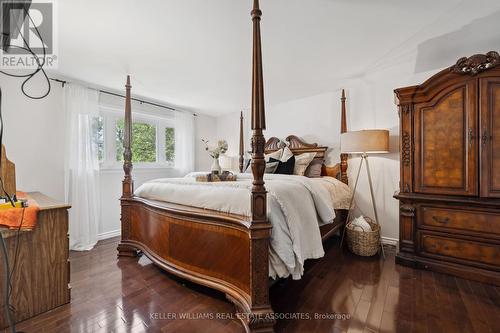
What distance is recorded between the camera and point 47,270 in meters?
1.65

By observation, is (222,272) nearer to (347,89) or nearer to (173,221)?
(173,221)

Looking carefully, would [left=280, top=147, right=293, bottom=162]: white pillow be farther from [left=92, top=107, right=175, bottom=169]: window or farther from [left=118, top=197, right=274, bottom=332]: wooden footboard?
[left=92, top=107, right=175, bottom=169]: window

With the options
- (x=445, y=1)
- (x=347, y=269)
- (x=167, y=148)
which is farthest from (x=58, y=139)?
(x=445, y=1)

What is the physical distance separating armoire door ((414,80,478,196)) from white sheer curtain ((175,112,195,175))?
349 centimetres

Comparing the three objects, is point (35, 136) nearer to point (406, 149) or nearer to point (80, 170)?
point (80, 170)

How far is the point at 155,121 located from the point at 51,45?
1.88 metres

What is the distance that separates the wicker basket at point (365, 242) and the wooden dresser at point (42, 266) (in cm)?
271

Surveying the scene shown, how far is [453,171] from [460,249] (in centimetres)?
71

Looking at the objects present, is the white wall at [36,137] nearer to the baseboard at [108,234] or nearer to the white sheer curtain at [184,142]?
the baseboard at [108,234]

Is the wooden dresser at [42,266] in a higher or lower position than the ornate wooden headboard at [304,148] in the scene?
lower

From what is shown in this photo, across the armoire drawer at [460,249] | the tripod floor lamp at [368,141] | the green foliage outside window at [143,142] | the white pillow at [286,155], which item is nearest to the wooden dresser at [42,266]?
the green foliage outside window at [143,142]

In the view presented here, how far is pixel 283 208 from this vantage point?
155cm

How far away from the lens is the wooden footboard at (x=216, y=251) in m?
1.40

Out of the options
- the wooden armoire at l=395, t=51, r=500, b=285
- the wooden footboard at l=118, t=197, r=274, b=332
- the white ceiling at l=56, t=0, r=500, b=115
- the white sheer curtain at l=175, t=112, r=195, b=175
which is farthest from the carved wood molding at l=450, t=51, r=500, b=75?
the white sheer curtain at l=175, t=112, r=195, b=175
